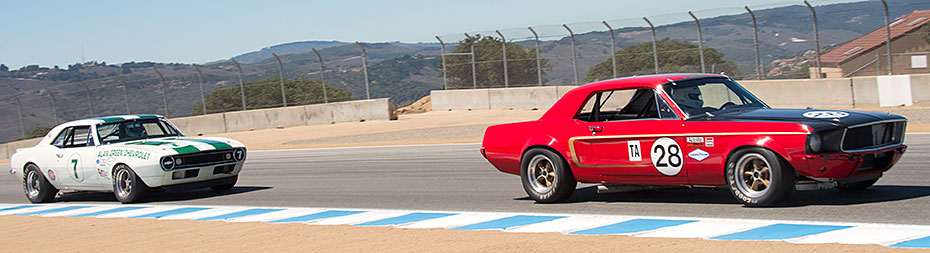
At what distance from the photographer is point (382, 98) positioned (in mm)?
32156

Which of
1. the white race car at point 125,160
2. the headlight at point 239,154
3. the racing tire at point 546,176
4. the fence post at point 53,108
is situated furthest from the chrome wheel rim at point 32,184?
the fence post at point 53,108

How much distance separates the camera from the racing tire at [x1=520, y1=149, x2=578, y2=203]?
29.5 feet

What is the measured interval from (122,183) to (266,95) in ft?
70.9

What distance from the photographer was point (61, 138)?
1355cm

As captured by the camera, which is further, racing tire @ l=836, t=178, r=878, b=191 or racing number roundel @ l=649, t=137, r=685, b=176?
racing tire @ l=836, t=178, r=878, b=191

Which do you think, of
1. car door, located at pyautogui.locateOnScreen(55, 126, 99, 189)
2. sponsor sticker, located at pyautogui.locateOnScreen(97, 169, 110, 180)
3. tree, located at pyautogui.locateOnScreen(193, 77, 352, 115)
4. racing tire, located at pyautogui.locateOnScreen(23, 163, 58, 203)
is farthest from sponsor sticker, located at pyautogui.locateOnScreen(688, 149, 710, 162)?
tree, located at pyautogui.locateOnScreen(193, 77, 352, 115)

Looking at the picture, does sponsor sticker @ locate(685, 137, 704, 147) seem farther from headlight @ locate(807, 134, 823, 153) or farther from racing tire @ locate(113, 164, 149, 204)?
racing tire @ locate(113, 164, 149, 204)

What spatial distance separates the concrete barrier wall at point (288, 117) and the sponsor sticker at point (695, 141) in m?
24.0

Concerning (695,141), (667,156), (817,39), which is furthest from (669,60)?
(695,141)

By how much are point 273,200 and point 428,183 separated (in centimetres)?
203

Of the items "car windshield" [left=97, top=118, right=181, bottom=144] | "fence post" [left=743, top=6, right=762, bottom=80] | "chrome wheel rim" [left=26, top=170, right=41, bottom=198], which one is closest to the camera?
"car windshield" [left=97, top=118, right=181, bottom=144]

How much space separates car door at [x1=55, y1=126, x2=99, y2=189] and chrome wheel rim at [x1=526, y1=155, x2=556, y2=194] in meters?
6.72

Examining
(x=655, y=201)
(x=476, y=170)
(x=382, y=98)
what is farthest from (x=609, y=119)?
(x=382, y=98)

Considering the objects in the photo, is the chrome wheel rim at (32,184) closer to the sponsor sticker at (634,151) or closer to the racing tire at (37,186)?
the racing tire at (37,186)
